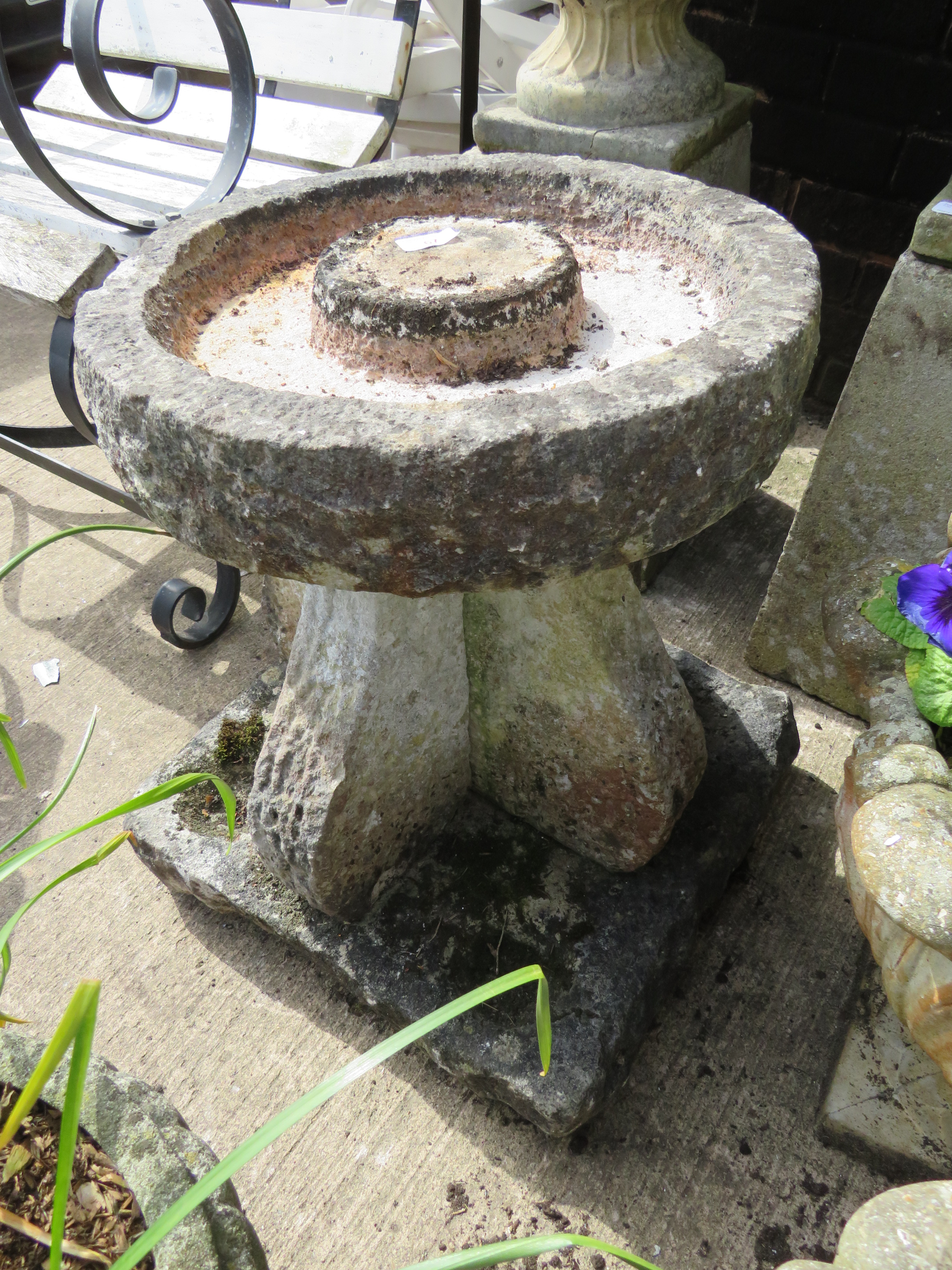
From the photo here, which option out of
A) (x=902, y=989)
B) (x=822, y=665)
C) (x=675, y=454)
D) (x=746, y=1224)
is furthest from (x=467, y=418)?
(x=822, y=665)

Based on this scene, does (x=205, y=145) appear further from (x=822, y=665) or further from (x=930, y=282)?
(x=822, y=665)

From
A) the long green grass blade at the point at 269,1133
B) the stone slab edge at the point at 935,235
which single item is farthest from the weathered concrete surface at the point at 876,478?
the long green grass blade at the point at 269,1133

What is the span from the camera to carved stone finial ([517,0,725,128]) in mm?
2010

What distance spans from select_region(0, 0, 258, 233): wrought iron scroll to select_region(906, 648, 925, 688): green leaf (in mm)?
1496

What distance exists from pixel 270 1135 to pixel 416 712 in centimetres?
83

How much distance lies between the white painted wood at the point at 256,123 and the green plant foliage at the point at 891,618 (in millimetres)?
1605

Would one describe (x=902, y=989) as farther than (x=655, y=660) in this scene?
No

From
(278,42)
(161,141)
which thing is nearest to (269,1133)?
(161,141)

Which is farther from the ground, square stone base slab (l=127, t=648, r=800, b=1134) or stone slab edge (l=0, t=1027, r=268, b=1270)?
stone slab edge (l=0, t=1027, r=268, b=1270)

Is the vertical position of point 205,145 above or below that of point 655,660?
above

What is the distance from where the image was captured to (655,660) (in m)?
1.47

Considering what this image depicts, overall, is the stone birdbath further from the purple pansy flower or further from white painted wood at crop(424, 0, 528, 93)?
white painted wood at crop(424, 0, 528, 93)

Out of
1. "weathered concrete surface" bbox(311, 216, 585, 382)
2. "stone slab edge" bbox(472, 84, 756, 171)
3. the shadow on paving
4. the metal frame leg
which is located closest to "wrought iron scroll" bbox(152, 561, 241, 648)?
the metal frame leg

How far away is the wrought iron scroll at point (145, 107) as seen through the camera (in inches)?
70.6
